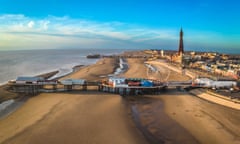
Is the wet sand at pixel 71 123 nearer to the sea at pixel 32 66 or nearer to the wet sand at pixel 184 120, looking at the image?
the wet sand at pixel 184 120

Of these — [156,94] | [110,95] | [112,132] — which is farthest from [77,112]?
[156,94]

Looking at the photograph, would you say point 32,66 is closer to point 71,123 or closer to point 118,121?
point 71,123

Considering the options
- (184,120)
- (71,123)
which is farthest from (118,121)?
(184,120)

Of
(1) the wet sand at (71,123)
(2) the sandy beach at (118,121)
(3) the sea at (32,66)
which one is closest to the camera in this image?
A: (1) the wet sand at (71,123)

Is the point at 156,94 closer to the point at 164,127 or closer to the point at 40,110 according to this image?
the point at 164,127

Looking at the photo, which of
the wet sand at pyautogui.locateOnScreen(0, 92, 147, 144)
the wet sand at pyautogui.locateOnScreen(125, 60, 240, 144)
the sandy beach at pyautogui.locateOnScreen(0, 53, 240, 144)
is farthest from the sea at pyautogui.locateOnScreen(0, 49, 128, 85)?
the wet sand at pyautogui.locateOnScreen(125, 60, 240, 144)

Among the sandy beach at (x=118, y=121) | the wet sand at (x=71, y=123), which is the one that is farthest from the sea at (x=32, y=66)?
the sandy beach at (x=118, y=121)

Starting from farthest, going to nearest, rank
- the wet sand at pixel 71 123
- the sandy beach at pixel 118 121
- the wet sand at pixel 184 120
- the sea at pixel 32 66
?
the sea at pixel 32 66
the wet sand at pixel 184 120
the sandy beach at pixel 118 121
the wet sand at pixel 71 123

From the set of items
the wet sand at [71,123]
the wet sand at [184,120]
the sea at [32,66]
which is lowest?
the wet sand at [184,120]

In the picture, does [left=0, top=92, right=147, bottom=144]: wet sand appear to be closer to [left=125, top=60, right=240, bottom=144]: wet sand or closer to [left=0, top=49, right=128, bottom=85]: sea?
[left=125, top=60, right=240, bottom=144]: wet sand
